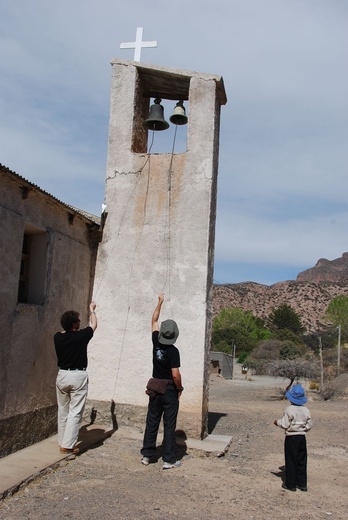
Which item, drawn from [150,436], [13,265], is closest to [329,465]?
[150,436]

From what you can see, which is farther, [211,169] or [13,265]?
[211,169]

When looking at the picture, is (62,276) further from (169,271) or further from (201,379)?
(201,379)

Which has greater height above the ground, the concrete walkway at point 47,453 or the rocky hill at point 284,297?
the rocky hill at point 284,297

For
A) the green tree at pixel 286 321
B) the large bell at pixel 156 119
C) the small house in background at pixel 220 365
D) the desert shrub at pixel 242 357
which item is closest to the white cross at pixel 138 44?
the large bell at pixel 156 119

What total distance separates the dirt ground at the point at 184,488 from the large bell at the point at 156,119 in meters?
4.92

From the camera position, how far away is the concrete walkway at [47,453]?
202 inches

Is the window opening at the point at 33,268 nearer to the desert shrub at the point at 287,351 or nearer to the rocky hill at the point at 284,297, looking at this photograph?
the desert shrub at the point at 287,351

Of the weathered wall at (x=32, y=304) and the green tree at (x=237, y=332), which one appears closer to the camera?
the weathered wall at (x=32, y=304)

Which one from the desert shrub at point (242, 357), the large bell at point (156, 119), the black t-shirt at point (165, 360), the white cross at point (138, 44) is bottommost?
the desert shrub at point (242, 357)

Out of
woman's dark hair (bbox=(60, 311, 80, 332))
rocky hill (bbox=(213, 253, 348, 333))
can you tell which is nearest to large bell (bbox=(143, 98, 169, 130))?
woman's dark hair (bbox=(60, 311, 80, 332))

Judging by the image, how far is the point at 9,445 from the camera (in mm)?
6141

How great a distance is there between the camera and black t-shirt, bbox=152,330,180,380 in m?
6.31

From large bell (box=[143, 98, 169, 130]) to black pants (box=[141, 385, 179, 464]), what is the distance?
4383mm

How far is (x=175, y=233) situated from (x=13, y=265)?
271 centimetres
